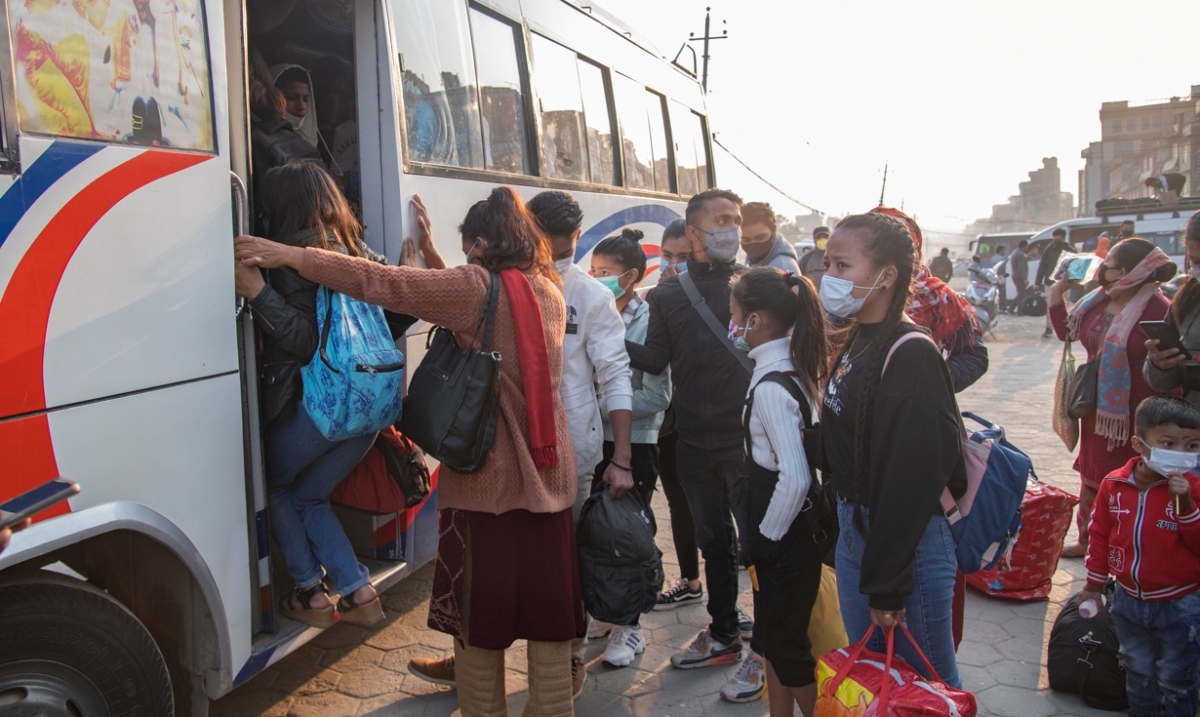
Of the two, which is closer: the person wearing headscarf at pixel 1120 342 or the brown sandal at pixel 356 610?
the brown sandal at pixel 356 610

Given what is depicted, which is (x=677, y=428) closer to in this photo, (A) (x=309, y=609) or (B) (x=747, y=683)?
(B) (x=747, y=683)

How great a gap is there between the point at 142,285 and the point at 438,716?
2122mm

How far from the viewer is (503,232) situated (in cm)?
277

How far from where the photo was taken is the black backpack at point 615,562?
3.07 m

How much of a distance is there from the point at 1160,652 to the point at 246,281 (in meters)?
3.62

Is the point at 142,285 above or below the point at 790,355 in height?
above

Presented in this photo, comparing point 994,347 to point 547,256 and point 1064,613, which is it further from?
point 547,256

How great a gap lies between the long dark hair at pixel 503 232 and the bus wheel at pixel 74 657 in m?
1.54

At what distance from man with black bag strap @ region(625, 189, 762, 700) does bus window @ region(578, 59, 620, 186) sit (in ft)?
8.67

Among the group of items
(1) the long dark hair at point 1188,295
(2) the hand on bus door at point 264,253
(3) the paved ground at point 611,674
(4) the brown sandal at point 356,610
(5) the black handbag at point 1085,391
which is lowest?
(3) the paved ground at point 611,674

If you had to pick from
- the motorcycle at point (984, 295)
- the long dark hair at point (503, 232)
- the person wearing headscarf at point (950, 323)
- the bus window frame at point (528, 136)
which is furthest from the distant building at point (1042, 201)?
the long dark hair at point (503, 232)

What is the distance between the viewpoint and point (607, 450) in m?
3.94

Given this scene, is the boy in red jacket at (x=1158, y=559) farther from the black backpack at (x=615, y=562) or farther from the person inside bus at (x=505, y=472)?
the person inside bus at (x=505, y=472)

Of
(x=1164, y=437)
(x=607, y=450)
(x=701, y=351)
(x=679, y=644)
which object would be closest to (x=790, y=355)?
(x=701, y=351)
